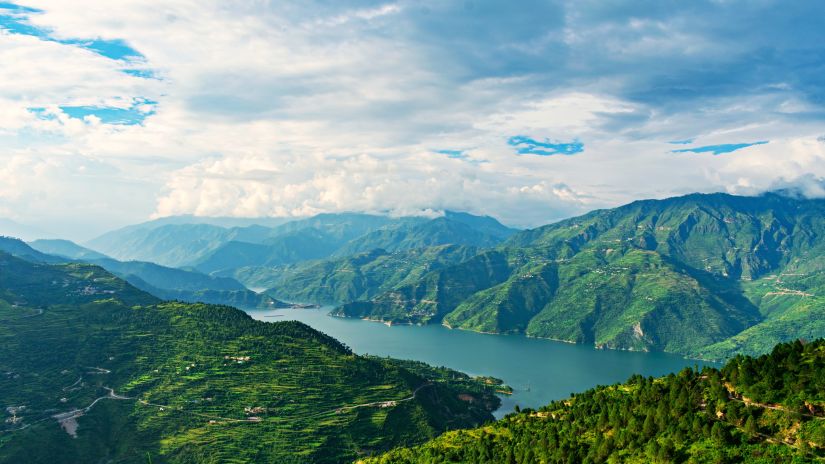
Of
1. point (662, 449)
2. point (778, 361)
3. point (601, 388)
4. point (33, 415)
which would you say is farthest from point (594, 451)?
point (33, 415)

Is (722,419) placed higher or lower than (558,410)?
higher

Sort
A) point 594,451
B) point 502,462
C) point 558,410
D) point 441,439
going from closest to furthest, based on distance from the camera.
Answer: point 594,451 < point 502,462 < point 558,410 < point 441,439

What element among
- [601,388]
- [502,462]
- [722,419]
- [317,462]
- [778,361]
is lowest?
[317,462]

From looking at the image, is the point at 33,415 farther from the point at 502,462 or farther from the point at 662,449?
the point at 662,449

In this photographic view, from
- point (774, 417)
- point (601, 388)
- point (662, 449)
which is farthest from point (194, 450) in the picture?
point (774, 417)

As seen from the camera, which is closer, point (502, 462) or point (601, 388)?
point (502, 462)

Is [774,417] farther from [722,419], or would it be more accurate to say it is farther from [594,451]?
[594,451]

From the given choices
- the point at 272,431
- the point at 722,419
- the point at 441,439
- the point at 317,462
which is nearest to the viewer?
the point at 722,419
